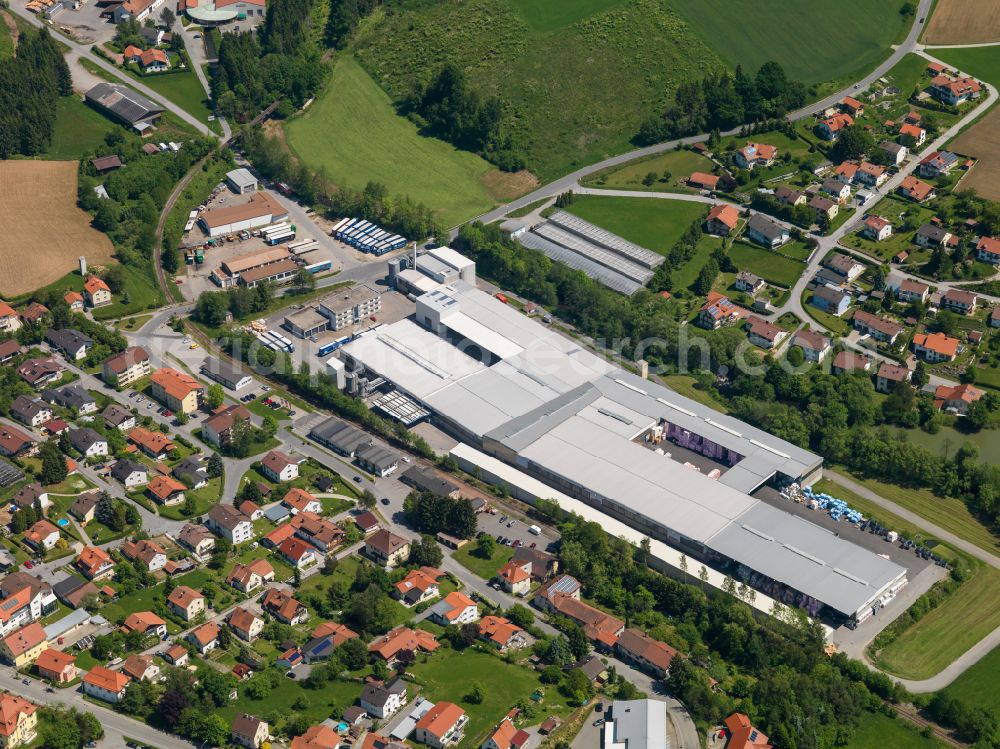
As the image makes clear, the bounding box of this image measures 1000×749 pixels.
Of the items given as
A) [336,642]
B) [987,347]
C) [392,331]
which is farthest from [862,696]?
[392,331]

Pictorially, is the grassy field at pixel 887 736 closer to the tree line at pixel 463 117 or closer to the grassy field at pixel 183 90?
the tree line at pixel 463 117

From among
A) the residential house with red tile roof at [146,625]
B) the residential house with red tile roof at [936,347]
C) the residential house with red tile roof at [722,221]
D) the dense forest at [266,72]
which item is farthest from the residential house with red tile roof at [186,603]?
the dense forest at [266,72]

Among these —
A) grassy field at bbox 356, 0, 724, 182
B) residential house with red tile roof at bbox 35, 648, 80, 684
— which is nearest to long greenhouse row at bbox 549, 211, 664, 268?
grassy field at bbox 356, 0, 724, 182

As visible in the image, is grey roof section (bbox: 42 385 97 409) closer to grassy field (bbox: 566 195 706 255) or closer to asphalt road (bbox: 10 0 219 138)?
asphalt road (bbox: 10 0 219 138)

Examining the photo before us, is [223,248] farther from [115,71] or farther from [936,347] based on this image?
[936,347]

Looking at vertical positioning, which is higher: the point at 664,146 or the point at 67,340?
the point at 664,146

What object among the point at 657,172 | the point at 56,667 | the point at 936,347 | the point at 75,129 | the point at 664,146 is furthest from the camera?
the point at 75,129

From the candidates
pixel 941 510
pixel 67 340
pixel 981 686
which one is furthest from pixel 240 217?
pixel 981 686

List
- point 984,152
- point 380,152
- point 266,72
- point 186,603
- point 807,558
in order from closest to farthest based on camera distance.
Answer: point 186,603 → point 807,558 → point 984,152 → point 380,152 → point 266,72
